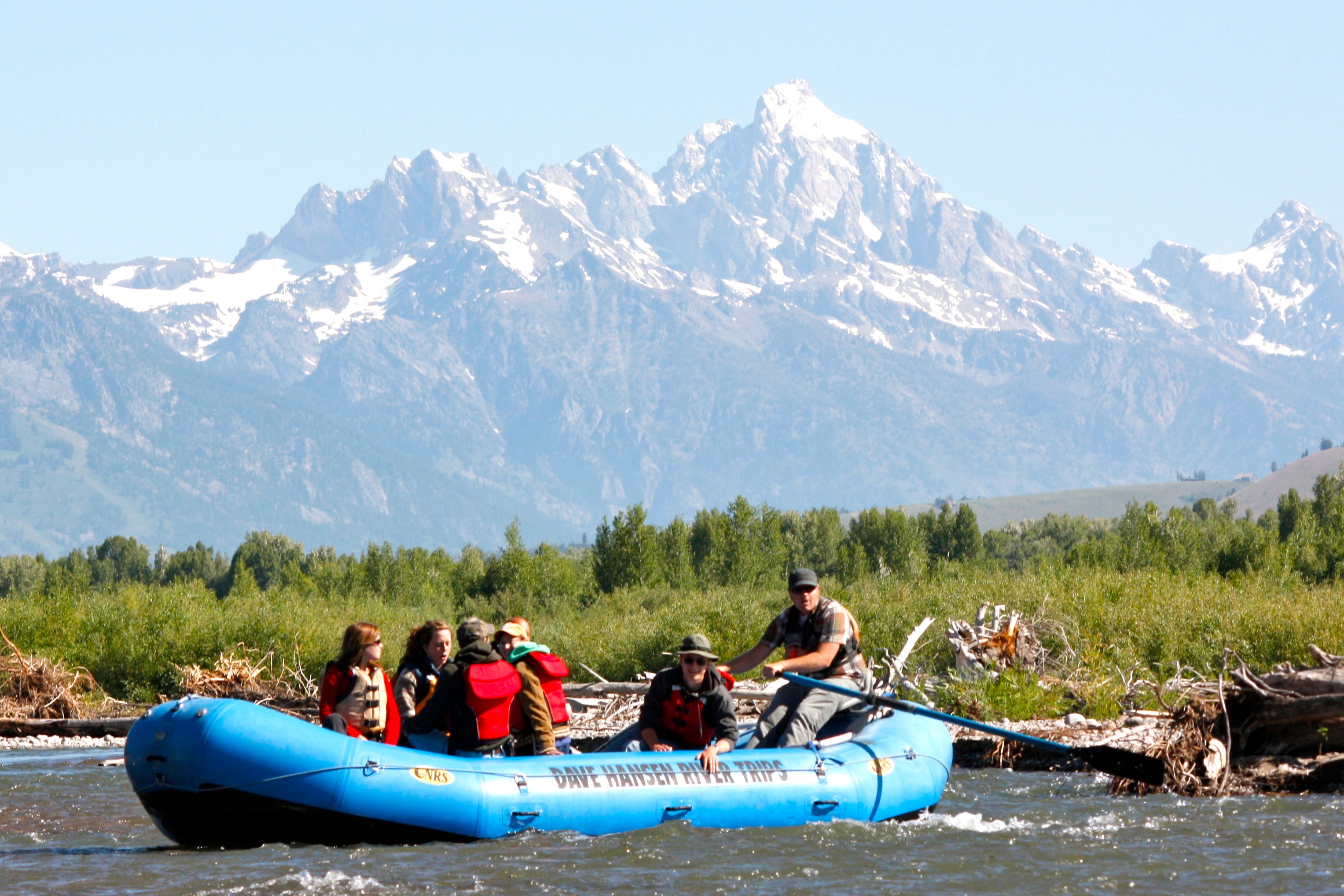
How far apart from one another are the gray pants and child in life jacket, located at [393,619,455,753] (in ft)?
11.3

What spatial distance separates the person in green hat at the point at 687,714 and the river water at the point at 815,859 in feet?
3.16

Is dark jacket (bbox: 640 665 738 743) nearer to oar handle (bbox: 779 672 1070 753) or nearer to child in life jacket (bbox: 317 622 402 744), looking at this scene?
oar handle (bbox: 779 672 1070 753)

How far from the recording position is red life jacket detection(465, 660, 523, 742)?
14.3m

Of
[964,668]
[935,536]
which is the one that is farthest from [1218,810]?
[935,536]

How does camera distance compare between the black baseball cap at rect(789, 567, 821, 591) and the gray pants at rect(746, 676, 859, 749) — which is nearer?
the black baseball cap at rect(789, 567, 821, 591)

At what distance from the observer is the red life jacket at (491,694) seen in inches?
563

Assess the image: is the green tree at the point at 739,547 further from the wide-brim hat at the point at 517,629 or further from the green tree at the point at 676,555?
the wide-brim hat at the point at 517,629

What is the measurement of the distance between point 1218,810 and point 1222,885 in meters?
3.32

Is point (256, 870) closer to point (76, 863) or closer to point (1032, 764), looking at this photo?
point (76, 863)

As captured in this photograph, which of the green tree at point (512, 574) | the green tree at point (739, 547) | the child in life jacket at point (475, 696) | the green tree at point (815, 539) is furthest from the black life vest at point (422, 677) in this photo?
the green tree at point (815, 539)

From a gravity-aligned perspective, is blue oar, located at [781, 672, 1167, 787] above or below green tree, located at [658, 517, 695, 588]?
below

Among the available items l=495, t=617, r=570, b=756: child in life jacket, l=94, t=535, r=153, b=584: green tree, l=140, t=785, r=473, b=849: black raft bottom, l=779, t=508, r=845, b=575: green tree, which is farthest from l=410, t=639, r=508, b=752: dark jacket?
l=94, t=535, r=153, b=584: green tree

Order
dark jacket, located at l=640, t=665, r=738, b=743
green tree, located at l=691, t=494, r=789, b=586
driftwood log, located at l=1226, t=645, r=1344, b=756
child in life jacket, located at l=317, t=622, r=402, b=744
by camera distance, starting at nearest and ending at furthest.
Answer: child in life jacket, located at l=317, t=622, r=402, b=744, dark jacket, located at l=640, t=665, r=738, b=743, driftwood log, located at l=1226, t=645, r=1344, b=756, green tree, located at l=691, t=494, r=789, b=586

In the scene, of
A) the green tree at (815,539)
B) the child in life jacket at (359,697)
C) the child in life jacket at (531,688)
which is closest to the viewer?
the child in life jacket at (359,697)
